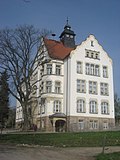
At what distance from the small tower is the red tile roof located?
1183mm

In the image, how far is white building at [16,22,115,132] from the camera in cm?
4259

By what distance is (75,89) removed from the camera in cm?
4334

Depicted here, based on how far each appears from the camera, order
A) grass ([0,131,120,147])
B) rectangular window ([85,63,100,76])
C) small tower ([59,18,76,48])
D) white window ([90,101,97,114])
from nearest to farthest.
→ grass ([0,131,120,147]) → white window ([90,101,97,114]) → rectangular window ([85,63,100,76]) → small tower ([59,18,76,48])

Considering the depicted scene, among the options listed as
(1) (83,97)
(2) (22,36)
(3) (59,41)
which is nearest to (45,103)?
(1) (83,97)

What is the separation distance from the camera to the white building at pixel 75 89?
42.6 meters

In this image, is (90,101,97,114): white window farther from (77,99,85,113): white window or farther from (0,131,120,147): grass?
(0,131,120,147): grass

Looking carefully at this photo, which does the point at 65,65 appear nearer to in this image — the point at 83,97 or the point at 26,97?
the point at 83,97

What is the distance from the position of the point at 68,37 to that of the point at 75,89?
1403cm

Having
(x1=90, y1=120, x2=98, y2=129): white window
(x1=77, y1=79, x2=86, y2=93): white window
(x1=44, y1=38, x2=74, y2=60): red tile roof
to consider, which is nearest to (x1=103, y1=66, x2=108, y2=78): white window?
(x1=77, y1=79, x2=86, y2=93): white window

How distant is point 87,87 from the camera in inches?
1759

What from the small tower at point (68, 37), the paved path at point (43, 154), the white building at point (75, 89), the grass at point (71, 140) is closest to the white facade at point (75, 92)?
the white building at point (75, 89)

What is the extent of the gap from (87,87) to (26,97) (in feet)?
37.3

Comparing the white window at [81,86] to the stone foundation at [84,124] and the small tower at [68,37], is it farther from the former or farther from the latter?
the small tower at [68,37]

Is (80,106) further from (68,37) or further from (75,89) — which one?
(68,37)
